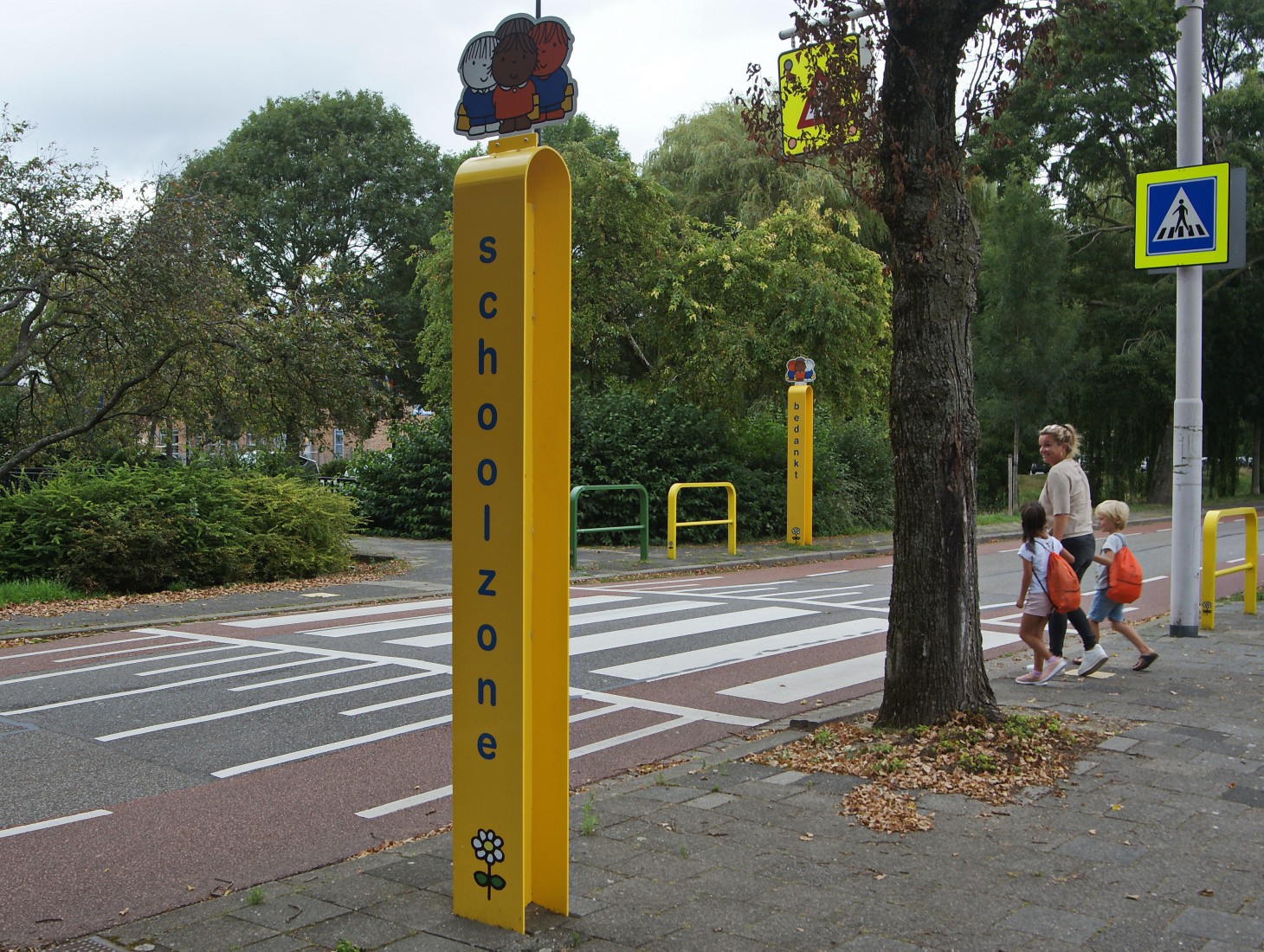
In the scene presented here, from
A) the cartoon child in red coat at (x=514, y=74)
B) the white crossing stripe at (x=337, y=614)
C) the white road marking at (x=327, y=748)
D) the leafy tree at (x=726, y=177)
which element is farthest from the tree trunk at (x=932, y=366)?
the leafy tree at (x=726, y=177)

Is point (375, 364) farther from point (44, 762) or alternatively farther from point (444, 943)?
point (444, 943)

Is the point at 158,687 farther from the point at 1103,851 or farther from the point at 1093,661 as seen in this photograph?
the point at 1093,661

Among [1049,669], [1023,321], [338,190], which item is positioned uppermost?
[338,190]

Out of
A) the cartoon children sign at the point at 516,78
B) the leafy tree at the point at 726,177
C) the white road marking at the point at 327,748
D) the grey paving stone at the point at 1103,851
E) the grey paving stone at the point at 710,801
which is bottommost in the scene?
the white road marking at the point at 327,748

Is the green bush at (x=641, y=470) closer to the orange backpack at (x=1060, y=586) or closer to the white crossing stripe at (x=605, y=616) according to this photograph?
the white crossing stripe at (x=605, y=616)

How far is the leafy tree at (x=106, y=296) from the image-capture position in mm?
13750

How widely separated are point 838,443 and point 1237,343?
1855cm

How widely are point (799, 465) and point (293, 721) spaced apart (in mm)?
14156

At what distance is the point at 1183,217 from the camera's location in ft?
30.6

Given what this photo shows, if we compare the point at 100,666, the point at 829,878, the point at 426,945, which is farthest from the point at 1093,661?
the point at 100,666

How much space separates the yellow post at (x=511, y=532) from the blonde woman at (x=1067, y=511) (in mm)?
5044

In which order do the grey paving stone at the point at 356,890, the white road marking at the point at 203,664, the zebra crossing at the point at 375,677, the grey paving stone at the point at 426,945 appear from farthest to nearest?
the white road marking at the point at 203,664
the zebra crossing at the point at 375,677
the grey paving stone at the point at 356,890
the grey paving stone at the point at 426,945

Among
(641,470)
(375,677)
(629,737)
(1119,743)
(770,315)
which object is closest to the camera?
(1119,743)

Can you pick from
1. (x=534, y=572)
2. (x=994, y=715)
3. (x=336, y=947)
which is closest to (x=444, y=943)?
(x=336, y=947)
